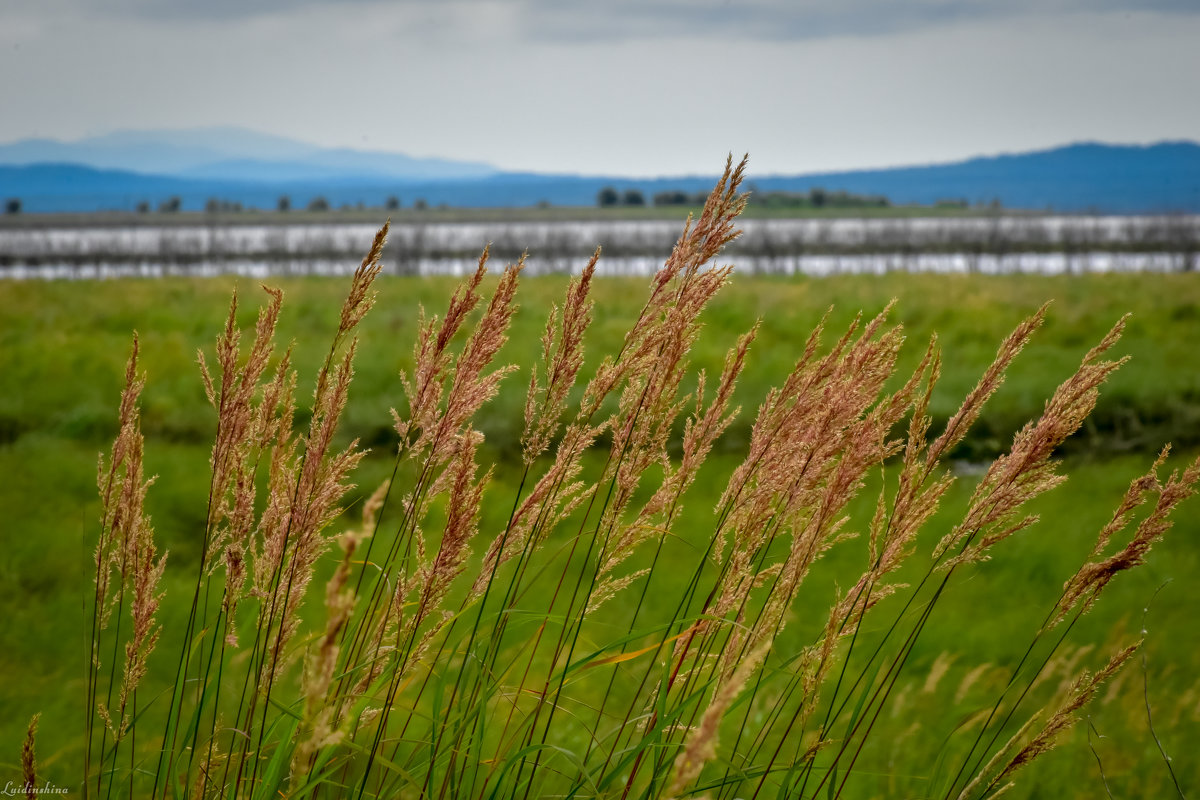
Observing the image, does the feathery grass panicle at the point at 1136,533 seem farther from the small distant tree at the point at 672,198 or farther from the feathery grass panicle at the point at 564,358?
the small distant tree at the point at 672,198

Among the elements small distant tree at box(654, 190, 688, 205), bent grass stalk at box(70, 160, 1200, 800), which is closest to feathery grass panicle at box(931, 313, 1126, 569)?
bent grass stalk at box(70, 160, 1200, 800)

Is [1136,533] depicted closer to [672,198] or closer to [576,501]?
[576,501]

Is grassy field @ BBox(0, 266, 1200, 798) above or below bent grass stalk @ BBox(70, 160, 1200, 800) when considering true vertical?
below

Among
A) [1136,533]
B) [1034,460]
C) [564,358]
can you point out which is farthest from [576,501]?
[1136,533]

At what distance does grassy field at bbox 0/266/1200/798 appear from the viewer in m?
4.51

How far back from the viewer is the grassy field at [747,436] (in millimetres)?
4512

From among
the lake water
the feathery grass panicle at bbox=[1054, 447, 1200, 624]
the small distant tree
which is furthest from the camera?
the small distant tree

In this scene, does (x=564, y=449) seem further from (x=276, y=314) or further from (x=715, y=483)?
(x=715, y=483)

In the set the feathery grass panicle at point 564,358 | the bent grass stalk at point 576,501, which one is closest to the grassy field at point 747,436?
the bent grass stalk at point 576,501

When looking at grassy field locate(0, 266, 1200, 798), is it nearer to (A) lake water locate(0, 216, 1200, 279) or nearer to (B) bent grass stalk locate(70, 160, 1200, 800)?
(B) bent grass stalk locate(70, 160, 1200, 800)

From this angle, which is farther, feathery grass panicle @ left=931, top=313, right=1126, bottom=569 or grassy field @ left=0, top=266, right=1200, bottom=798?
grassy field @ left=0, top=266, right=1200, bottom=798

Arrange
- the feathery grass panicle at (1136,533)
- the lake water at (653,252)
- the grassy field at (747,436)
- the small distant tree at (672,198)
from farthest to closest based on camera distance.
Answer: the small distant tree at (672,198)
the lake water at (653,252)
the grassy field at (747,436)
the feathery grass panicle at (1136,533)

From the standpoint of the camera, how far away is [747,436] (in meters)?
10.7

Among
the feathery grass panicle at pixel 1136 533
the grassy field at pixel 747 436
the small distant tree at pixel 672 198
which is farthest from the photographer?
the small distant tree at pixel 672 198
